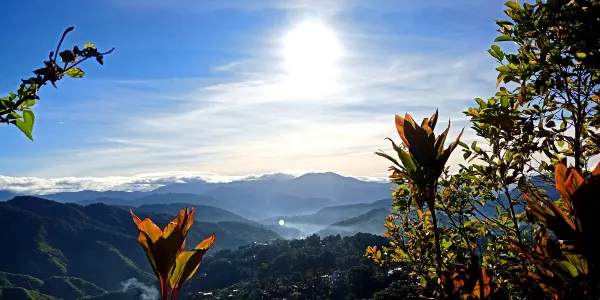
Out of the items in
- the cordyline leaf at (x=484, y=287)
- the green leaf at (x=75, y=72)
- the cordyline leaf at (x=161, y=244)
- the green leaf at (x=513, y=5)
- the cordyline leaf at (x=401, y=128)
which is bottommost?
the cordyline leaf at (x=484, y=287)

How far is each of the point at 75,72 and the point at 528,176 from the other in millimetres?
4051

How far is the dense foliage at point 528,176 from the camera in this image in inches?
70.0

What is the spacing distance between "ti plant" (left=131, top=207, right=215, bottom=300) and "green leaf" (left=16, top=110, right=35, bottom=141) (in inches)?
26.1

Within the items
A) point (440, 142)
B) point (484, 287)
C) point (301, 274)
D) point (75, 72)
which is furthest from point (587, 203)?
point (301, 274)

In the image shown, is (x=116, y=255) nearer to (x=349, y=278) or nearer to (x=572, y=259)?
(x=349, y=278)

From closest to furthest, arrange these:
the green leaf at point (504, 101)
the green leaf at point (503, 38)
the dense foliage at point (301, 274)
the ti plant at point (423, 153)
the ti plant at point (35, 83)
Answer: the ti plant at point (35, 83) → the ti plant at point (423, 153) → the green leaf at point (503, 38) → the green leaf at point (504, 101) → the dense foliage at point (301, 274)

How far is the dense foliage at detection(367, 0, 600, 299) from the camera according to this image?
1.78 m

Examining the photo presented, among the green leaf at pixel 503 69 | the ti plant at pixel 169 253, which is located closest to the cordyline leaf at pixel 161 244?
the ti plant at pixel 169 253

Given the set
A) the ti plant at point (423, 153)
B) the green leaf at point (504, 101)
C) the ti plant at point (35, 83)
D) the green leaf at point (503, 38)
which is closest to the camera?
the ti plant at point (35, 83)

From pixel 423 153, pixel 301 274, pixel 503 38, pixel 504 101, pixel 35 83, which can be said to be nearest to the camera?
pixel 35 83

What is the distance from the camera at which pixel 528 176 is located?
3.92m

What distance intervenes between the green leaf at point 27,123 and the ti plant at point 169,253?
66 cm

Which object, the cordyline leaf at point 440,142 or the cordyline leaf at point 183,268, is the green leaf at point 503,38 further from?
the cordyline leaf at point 183,268

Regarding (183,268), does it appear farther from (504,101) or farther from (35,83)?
(504,101)
